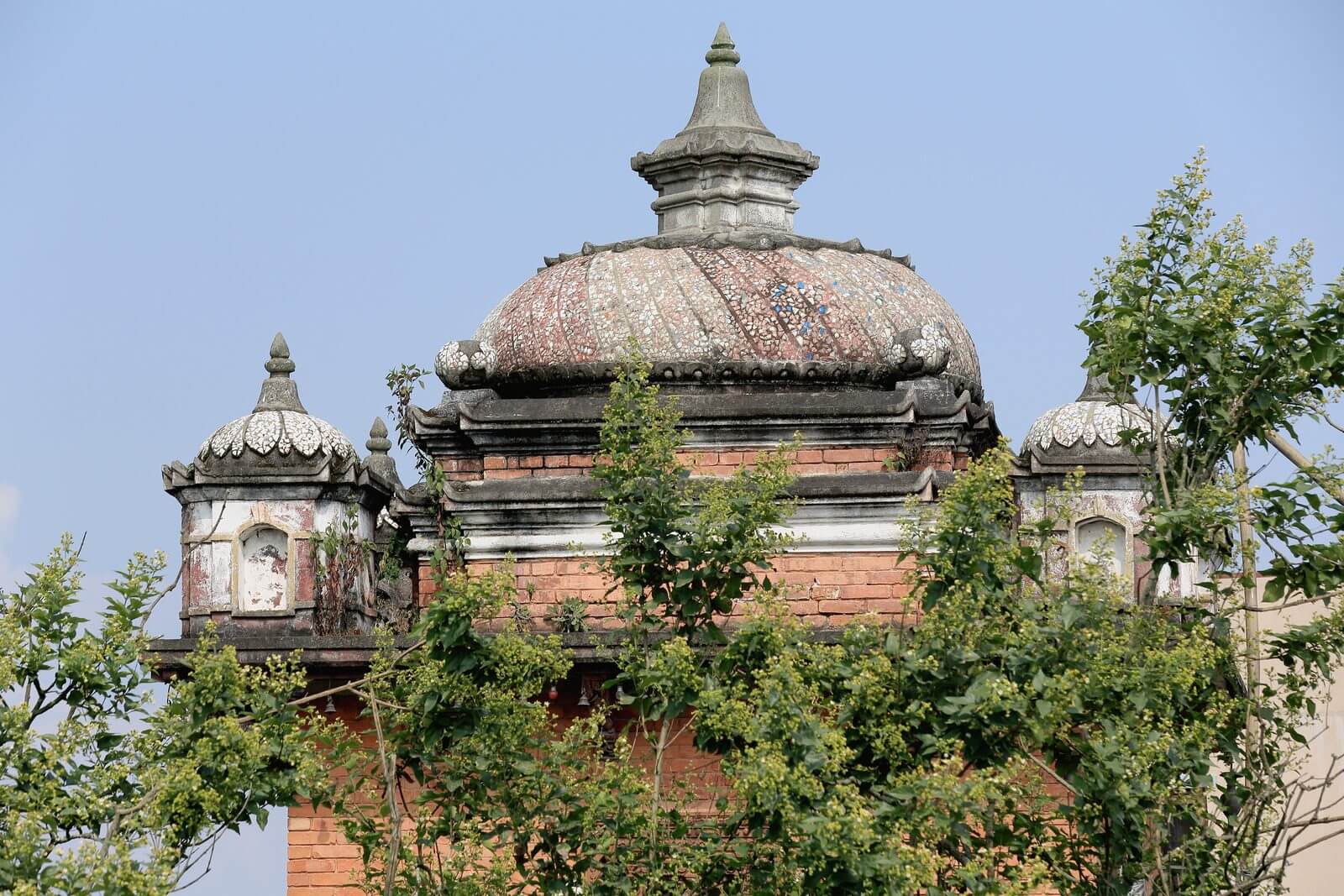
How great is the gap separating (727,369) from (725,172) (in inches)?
90.2

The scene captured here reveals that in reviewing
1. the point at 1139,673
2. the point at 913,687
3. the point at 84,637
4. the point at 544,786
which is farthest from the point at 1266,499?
the point at 84,637

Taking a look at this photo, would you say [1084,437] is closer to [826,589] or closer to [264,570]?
[826,589]

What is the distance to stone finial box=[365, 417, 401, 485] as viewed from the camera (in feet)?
65.8

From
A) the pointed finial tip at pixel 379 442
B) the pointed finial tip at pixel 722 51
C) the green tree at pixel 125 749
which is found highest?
the pointed finial tip at pixel 722 51

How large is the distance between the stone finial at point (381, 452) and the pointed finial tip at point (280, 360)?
1.68 m

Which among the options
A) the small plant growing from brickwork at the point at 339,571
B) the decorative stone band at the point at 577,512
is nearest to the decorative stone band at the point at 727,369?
the decorative stone band at the point at 577,512

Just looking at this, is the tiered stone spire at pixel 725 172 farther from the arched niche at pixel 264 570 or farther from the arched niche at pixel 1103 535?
the arched niche at pixel 264 570

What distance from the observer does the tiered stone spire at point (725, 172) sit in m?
19.6

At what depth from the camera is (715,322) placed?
1811cm

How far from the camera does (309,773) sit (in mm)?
13805

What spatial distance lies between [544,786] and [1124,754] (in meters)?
2.98

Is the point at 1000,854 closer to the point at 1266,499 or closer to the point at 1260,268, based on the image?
the point at 1266,499

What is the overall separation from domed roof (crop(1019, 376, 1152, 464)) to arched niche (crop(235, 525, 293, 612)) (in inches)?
197

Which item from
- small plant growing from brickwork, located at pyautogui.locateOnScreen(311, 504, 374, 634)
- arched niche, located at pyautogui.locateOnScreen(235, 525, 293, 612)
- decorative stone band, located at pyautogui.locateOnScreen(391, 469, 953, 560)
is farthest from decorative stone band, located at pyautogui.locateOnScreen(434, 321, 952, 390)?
arched niche, located at pyautogui.locateOnScreen(235, 525, 293, 612)
